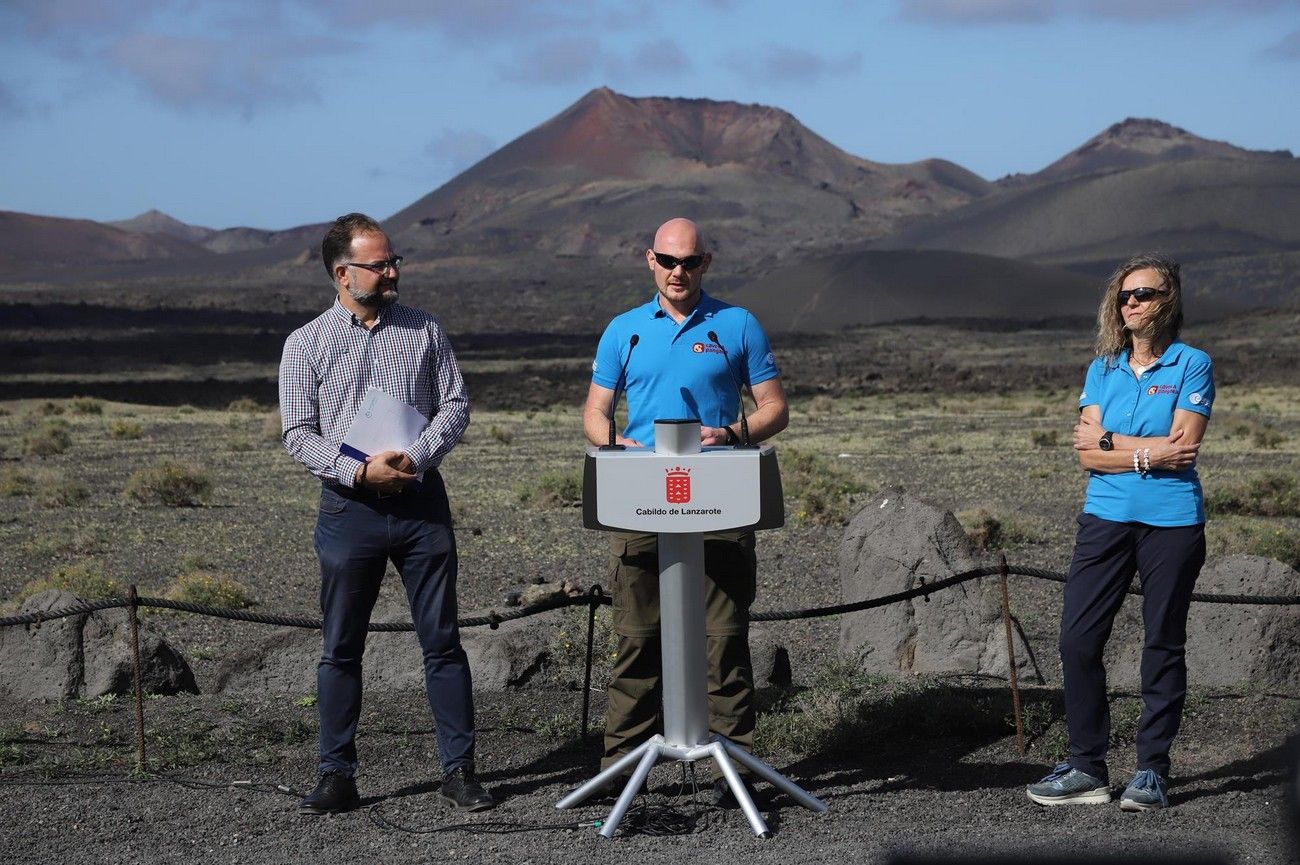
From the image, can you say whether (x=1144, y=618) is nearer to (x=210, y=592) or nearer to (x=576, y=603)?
(x=576, y=603)

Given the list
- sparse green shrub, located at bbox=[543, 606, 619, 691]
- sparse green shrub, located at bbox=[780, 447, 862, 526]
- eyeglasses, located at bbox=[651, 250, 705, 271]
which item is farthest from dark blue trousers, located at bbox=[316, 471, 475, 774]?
sparse green shrub, located at bbox=[780, 447, 862, 526]

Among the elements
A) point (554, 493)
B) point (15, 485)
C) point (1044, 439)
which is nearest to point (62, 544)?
point (554, 493)

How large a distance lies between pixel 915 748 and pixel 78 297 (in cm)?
11650

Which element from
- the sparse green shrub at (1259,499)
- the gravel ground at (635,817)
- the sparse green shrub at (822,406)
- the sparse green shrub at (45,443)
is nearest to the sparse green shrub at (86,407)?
the sparse green shrub at (45,443)

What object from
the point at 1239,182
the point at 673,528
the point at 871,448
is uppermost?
the point at 1239,182

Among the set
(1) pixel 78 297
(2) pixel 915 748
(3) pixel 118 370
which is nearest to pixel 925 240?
(1) pixel 78 297

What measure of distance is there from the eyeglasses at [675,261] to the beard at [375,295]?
851 millimetres

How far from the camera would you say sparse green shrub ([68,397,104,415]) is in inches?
1463

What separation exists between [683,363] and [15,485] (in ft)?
57.0

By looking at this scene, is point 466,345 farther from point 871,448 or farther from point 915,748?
point 915,748

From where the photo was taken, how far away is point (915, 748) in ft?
20.4

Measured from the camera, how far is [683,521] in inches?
188

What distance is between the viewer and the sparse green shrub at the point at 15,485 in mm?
20484

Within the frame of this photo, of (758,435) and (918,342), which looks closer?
(758,435)
